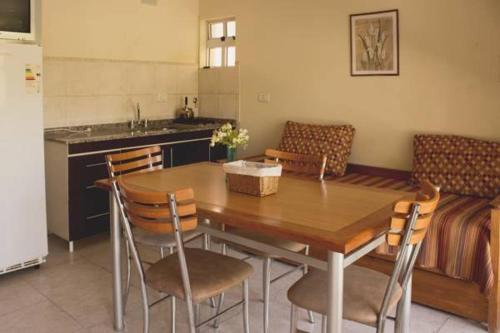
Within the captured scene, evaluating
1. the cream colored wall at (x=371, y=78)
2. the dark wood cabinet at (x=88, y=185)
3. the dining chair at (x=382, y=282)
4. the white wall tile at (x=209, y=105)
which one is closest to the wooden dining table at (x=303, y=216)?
the dining chair at (x=382, y=282)

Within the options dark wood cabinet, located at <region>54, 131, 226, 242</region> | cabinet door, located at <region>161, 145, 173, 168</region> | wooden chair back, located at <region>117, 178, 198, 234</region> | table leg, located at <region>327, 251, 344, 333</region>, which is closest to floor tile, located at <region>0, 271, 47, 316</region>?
dark wood cabinet, located at <region>54, 131, 226, 242</region>

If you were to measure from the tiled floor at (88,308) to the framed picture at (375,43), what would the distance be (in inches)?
70.9

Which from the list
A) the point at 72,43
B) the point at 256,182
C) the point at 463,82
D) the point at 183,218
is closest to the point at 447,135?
→ the point at 463,82

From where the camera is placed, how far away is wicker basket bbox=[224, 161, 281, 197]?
7.28ft

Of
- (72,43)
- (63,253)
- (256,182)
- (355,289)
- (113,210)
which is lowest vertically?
(63,253)

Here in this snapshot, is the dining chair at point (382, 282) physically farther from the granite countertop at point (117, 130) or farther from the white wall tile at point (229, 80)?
the white wall tile at point (229, 80)

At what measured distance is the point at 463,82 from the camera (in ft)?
11.8

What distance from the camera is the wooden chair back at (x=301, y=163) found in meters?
2.81

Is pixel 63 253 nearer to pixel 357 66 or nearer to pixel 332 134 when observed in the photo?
pixel 332 134

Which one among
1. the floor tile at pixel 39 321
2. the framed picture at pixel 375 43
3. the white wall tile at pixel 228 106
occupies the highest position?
the framed picture at pixel 375 43

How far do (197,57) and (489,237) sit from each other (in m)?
3.71

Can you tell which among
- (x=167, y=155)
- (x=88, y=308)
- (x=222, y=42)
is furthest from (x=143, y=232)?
(x=222, y=42)

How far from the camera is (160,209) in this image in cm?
193

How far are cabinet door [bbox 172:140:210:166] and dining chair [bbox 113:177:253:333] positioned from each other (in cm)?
221
